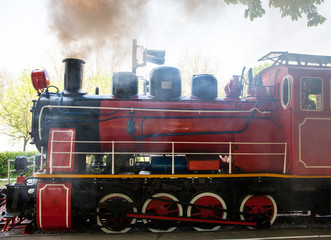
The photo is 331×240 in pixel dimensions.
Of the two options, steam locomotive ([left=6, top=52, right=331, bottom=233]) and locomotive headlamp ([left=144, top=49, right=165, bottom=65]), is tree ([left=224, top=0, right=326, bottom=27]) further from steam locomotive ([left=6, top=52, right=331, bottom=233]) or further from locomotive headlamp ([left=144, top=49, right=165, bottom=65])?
locomotive headlamp ([left=144, top=49, right=165, bottom=65])

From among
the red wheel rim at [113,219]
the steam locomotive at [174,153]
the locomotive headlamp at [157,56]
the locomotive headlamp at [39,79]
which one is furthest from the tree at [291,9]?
the red wheel rim at [113,219]

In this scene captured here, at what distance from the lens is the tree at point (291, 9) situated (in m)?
5.82

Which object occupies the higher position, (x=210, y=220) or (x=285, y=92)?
(x=285, y=92)

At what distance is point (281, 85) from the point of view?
5.56 meters

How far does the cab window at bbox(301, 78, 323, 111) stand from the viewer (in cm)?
531

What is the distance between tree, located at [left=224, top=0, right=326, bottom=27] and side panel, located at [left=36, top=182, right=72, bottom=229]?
5.81 metres

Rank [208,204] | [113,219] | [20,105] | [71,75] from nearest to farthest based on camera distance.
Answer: [113,219] < [208,204] < [71,75] < [20,105]

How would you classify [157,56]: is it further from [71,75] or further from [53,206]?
[53,206]

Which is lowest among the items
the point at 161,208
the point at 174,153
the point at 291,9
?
the point at 161,208

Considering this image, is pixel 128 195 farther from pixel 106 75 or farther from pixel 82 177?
pixel 106 75

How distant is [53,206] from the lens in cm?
489

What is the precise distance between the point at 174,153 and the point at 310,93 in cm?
331

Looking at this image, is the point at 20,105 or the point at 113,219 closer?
the point at 113,219

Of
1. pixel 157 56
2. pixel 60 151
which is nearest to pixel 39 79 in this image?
pixel 60 151
